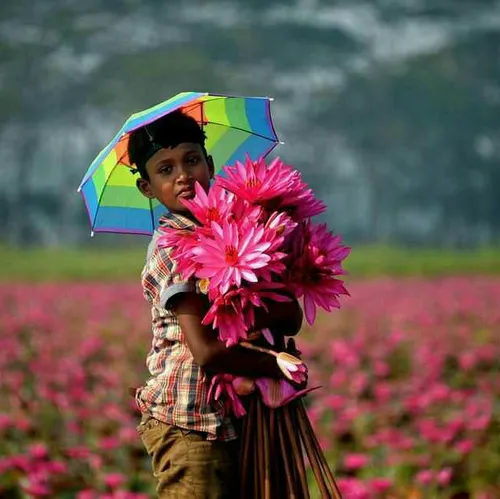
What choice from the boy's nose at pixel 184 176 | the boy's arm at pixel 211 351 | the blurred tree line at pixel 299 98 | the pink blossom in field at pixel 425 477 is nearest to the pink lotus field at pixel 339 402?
the pink blossom in field at pixel 425 477

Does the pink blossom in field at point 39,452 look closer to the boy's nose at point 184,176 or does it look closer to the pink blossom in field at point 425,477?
the pink blossom in field at point 425,477

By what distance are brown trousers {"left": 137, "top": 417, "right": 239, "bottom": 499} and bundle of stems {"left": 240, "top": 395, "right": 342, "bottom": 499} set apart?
1.1 inches

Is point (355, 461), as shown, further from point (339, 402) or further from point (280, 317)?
point (280, 317)

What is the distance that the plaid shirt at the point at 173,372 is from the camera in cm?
181

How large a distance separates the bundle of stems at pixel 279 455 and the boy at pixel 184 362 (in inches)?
1.4

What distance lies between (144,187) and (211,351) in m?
0.40

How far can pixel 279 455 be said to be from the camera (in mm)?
1814

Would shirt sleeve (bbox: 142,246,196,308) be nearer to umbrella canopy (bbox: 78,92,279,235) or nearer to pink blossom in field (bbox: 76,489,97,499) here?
umbrella canopy (bbox: 78,92,279,235)

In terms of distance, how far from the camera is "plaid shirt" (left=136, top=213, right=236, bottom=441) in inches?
71.2

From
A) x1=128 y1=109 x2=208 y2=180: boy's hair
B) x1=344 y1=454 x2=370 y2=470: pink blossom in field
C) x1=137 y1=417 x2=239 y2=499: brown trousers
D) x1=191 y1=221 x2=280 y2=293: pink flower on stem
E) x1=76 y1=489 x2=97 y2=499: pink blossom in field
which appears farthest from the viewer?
x1=344 y1=454 x2=370 y2=470: pink blossom in field

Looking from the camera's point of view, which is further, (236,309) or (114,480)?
(114,480)

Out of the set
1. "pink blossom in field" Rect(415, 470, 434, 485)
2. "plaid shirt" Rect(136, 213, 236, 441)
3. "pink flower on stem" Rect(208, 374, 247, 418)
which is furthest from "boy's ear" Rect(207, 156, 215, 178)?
"pink blossom in field" Rect(415, 470, 434, 485)

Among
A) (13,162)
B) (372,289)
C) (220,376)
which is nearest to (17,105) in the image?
(13,162)

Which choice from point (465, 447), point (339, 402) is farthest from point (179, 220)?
point (339, 402)
